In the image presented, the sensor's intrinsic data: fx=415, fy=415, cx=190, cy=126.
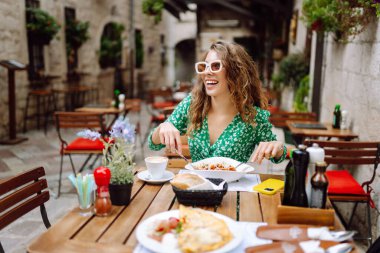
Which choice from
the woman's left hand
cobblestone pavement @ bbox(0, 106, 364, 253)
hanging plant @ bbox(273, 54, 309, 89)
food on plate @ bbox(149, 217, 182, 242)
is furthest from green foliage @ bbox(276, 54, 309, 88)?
food on plate @ bbox(149, 217, 182, 242)

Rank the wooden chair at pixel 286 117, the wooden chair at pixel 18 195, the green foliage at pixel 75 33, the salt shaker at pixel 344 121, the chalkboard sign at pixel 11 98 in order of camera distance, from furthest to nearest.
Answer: the green foliage at pixel 75 33 < the chalkboard sign at pixel 11 98 < the wooden chair at pixel 286 117 < the salt shaker at pixel 344 121 < the wooden chair at pixel 18 195

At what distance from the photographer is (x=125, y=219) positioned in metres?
1.45

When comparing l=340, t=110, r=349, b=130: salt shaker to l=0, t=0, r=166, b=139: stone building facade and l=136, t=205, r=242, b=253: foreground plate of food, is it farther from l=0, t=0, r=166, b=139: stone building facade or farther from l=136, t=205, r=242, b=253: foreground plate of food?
l=0, t=0, r=166, b=139: stone building facade

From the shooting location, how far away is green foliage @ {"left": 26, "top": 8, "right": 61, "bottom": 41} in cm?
722

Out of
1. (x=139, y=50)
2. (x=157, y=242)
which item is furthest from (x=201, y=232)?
(x=139, y=50)

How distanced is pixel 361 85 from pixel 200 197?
249 cm

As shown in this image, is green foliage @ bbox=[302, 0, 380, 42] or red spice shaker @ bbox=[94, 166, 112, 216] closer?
red spice shaker @ bbox=[94, 166, 112, 216]

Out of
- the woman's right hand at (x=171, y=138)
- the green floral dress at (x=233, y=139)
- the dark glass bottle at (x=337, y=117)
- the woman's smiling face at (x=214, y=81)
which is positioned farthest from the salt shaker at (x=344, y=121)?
the woman's right hand at (x=171, y=138)

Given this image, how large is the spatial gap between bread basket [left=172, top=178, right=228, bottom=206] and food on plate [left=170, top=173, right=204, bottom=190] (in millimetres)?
23

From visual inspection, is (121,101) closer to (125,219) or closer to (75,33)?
(75,33)

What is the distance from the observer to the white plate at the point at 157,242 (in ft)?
3.88

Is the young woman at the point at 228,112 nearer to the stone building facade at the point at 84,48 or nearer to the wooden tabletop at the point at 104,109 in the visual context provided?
the wooden tabletop at the point at 104,109

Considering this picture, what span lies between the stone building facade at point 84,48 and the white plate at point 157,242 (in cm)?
588

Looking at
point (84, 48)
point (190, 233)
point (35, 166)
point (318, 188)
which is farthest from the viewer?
point (84, 48)
